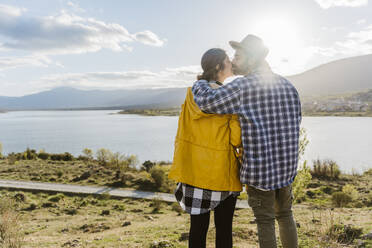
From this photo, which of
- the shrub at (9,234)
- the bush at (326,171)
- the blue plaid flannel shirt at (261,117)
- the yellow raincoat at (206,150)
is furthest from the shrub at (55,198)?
the bush at (326,171)

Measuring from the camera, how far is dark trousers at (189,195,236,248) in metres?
1.81

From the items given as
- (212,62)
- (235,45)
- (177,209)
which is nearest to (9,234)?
(212,62)

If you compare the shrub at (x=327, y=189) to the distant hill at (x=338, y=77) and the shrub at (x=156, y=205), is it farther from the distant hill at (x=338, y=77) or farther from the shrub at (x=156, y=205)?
the distant hill at (x=338, y=77)

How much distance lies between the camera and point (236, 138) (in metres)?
1.66

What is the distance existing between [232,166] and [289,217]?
0.61 meters

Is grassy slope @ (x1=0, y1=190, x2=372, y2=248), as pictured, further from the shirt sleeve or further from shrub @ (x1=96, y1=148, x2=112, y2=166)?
shrub @ (x1=96, y1=148, x2=112, y2=166)

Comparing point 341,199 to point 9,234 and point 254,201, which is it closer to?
point 254,201

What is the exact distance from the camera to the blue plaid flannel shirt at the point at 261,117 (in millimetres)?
1602

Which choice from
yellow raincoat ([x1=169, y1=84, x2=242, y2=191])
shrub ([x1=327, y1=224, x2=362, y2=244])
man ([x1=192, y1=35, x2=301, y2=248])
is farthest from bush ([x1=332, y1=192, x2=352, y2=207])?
yellow raincoat ([x1=169, y1=84, x2=242, y2=191])

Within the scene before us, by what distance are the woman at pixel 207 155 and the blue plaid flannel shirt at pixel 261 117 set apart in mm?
64

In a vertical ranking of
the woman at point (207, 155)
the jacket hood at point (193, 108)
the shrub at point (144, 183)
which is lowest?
the shrub at point (144, 183)

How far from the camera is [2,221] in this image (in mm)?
3512

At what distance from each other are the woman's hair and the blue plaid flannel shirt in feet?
0.27

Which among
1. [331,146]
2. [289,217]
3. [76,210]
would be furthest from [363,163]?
[289,217]
